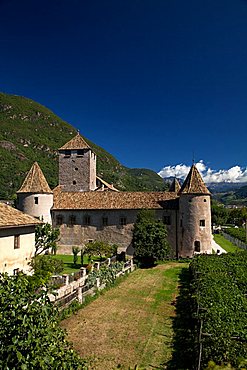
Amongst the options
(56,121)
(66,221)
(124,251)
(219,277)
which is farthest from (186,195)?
(56,121)

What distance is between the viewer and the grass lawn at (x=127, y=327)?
1352 centimetres

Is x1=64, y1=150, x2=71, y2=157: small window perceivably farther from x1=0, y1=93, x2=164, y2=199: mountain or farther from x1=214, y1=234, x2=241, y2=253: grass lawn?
x1=0, y1=93, x2=164, y2=199: mountain

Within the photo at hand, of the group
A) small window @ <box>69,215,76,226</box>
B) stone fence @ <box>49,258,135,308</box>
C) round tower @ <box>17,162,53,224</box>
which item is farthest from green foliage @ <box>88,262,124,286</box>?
round tower @ <box>17,162,53,224</box>

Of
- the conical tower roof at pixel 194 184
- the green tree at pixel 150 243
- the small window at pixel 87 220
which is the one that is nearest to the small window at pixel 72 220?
the small window at pixel 87 220

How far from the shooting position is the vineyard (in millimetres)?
10305

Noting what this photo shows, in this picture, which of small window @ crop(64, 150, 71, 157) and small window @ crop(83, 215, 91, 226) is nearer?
small window @ crop(83, 215, 91, 226)

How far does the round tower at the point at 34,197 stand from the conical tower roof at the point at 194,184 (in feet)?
55.7

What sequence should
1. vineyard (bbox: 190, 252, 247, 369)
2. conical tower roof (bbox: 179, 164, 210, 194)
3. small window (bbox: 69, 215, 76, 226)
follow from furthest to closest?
small window (bbox: 69, 215, 76, 226) → conical tower roof (bbox: 179, 164, 210, 194) → vineyard (bbox: 190, 252, 247, 369)

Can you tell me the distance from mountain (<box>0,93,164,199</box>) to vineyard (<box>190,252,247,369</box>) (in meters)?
86.3

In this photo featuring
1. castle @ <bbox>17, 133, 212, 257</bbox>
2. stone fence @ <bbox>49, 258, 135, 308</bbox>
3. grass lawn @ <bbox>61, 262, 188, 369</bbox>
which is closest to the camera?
grass lawn @ <bbox>61, 262, 188, 369</bbox>

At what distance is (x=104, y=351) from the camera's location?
1417 cm

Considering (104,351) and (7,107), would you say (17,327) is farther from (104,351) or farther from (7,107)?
(7,107)

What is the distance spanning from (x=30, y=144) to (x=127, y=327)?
122m

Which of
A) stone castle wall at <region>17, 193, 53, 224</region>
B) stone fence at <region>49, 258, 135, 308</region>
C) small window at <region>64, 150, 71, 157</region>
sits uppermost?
small window at <region>64, 150, 71, 157</region>
